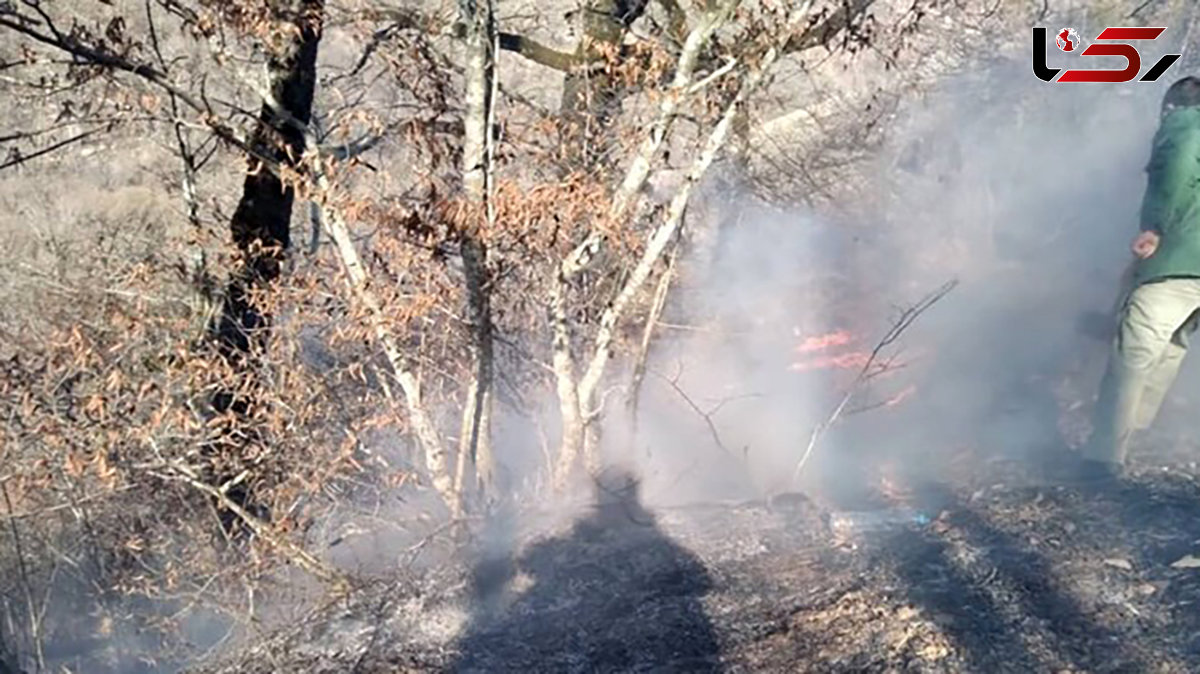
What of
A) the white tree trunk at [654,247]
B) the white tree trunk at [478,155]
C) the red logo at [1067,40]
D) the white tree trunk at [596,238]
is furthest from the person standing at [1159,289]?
the red logo at [1067,40]

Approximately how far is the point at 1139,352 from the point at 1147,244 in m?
0.60

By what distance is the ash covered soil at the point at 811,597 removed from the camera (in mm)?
3832

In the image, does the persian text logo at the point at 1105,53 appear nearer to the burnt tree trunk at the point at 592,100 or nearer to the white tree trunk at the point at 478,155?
the burnt tree trunk at the point at 592,100

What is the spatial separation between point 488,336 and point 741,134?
2310 mm

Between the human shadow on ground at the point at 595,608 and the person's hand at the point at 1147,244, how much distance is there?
2.88 m

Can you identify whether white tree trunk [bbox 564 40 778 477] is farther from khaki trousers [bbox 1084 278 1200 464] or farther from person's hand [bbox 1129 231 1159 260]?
khaki trousers [bbox 1084 278 1200 464]

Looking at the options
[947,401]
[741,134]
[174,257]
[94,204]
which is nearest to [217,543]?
[174,257]

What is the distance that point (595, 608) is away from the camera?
470 cm

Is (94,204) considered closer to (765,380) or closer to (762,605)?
(765,380)

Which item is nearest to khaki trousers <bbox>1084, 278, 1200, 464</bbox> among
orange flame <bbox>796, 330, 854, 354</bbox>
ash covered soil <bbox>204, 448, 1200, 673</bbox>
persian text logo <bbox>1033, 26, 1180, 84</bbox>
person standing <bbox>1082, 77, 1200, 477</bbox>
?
person standing <bbox>1082, 77, 1200, 477</bbox>

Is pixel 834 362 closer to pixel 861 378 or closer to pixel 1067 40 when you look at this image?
pixel 861 378

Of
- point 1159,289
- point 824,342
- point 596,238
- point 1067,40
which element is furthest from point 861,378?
point 1067,40

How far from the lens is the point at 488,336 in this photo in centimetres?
617

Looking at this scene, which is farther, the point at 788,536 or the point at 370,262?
the point at 370,262
